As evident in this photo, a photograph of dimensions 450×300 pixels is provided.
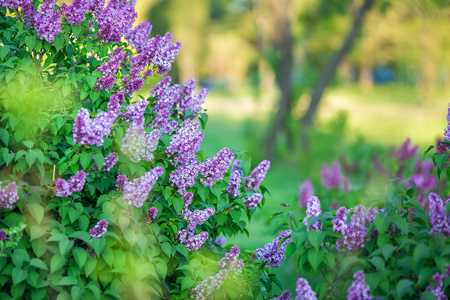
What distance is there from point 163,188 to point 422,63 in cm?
2990

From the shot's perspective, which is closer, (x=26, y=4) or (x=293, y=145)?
(x=26, y=4)

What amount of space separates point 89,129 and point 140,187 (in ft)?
1.22

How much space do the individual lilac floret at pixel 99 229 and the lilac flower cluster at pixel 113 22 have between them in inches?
47.5

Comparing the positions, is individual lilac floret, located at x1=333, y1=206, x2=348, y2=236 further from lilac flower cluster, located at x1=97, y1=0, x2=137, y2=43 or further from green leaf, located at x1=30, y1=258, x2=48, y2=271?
lilac flower cluster, located at x1=97, y1=0, x2=137, y2=43

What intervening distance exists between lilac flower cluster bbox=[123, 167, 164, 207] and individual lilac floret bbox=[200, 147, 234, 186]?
0.45 metres

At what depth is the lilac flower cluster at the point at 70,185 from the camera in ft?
8.52

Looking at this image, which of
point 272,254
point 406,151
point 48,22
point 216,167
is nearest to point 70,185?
point 216,167

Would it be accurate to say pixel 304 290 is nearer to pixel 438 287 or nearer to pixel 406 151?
pixel 438 287

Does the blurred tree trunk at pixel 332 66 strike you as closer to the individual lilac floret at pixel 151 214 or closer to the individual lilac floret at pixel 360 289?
the individual lilac floret at pixel 151 214

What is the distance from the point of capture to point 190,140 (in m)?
2.90

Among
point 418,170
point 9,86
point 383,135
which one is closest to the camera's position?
point 9,86

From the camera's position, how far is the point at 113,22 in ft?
10.6

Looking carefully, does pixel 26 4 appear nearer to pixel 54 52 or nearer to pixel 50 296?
pixel 54 52

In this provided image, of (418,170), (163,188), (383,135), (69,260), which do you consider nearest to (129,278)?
(69,260)
